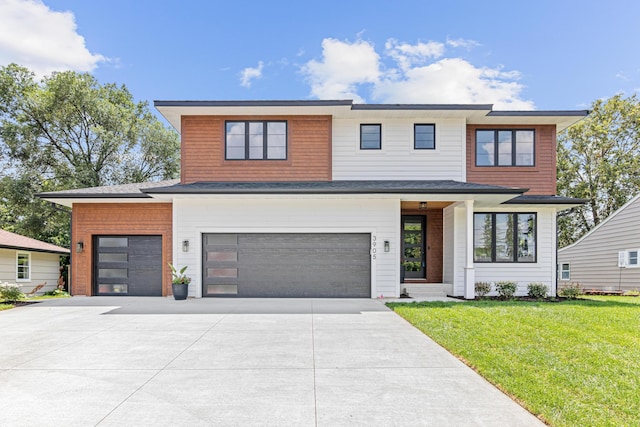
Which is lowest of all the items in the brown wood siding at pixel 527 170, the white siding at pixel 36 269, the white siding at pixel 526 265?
the white siding at pixel 36 269

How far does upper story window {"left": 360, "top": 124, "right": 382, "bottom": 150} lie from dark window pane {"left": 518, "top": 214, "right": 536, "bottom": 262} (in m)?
5.09

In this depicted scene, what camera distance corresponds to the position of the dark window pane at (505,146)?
13.0 meters

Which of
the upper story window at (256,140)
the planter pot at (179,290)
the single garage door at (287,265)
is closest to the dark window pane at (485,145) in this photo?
the single garage door at (287,265)

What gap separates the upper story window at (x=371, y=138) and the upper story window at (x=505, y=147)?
11.1 feet

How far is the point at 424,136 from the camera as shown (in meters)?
12.7

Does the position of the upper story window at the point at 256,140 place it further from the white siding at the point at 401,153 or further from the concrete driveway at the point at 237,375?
the concrete driveway at the point at 237,375

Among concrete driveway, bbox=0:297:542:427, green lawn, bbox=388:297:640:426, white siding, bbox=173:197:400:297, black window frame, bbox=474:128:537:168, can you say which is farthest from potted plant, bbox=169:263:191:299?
black window frame, bbox=474:128:537:168

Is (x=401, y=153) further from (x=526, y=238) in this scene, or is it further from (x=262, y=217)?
(x=262, y=217)

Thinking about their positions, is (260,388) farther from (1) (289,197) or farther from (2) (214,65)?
(2) (214,65)

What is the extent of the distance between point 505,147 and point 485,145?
2.17ft

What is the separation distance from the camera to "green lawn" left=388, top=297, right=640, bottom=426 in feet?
12.0

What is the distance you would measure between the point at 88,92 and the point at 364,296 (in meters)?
19.9

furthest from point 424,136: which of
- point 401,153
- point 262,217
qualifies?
point 262,217

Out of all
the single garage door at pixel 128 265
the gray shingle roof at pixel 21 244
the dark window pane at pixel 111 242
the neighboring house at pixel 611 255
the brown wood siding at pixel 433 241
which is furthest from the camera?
the neighboring house at pixel 611 255
